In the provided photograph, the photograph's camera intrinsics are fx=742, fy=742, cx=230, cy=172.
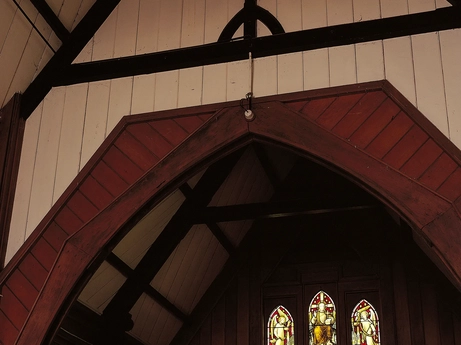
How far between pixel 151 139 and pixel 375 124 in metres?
1.76

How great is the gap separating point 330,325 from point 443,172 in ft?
11.9

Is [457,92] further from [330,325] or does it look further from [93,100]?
[330,325]

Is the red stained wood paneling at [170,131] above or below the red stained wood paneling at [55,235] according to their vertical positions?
above

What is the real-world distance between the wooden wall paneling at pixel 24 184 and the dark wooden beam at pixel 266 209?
73.5 inches

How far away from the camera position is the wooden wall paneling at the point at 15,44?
20.2ft

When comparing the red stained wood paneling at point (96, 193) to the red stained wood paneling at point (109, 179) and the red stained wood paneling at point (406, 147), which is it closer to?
the red stained wood paneling at point (109, 179)

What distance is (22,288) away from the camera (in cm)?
578

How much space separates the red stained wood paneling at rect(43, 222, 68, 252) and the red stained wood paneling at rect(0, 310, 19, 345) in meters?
0.66

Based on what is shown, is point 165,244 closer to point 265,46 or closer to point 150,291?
point 150,291

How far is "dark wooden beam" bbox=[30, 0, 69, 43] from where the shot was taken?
20.5 ft

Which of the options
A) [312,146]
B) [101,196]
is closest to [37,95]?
[101,196]

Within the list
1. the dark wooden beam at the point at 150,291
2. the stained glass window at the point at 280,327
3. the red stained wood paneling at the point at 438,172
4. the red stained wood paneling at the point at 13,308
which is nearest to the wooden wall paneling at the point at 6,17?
the red stained wood paneling at the point at 13,308

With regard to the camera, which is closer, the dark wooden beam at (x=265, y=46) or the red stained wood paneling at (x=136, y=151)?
the dark wooden beam at (x=265, y=46)

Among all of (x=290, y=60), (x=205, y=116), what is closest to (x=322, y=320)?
(x=205, y=116)
